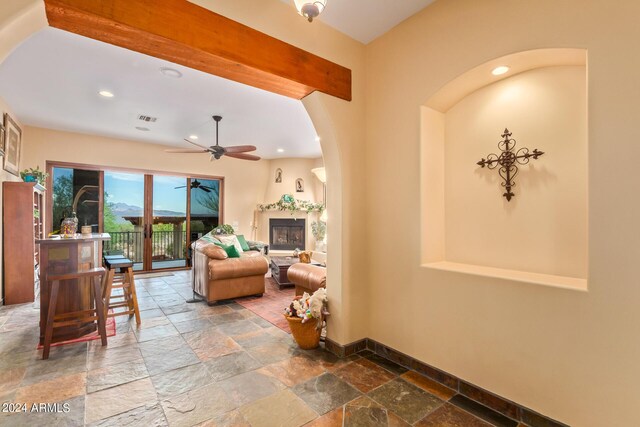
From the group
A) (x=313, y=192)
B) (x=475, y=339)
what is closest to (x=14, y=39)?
(x=475, y=339)

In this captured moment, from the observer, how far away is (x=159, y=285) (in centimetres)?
552

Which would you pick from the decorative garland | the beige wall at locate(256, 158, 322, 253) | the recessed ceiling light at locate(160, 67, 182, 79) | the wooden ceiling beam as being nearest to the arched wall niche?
the wooden ceiling beam

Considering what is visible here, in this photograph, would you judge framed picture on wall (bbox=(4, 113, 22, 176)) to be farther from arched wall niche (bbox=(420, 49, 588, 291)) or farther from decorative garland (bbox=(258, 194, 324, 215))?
arched wall niche (bbox=(420, 49, 588, 291))

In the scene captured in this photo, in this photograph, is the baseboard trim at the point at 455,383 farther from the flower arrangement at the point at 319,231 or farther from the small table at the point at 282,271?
the flower arrangement at the point at 319,231

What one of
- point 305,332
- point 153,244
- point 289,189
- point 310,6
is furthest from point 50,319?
point 289,189

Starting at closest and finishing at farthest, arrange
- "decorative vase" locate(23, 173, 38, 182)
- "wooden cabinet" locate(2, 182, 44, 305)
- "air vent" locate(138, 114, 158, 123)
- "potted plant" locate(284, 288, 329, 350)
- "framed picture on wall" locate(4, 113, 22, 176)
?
"potted plant" locate(284, 288, 329, 350) < "wooden cabinet" locate(2, 182, 44, 305) < "framed picture on wall" locate(4, 113, 22, 176) < "decorative vase" locate(23, 173, 38, 182) < "air vent" locate(138, 114, 158, 123)

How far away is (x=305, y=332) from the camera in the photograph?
2.77 m

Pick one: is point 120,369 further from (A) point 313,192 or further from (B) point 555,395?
(A) point 313,192

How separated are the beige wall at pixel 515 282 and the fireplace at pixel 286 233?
17.3 ft

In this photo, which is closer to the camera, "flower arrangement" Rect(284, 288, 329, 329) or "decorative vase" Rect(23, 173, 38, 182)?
"flower arrangement" Rect(284, 288, 329, 329)

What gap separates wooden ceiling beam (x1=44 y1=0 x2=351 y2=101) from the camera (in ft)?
5.54

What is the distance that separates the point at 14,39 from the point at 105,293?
107 inches

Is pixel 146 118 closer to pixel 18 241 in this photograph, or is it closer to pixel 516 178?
pixel 18 241

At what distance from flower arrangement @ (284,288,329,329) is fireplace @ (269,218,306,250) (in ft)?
16.9
